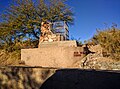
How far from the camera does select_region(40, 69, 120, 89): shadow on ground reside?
9.39 ft

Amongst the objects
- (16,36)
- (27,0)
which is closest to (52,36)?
(16,36)

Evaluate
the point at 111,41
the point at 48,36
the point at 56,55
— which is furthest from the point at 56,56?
the point at 111,41

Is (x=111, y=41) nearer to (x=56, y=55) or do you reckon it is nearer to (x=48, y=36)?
(x=56, y=55)

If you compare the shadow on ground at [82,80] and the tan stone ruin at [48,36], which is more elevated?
the tan stone ruin at [48,36]

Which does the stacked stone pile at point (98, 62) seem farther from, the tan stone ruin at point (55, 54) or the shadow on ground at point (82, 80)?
the shadow on ground at point (82, 80)

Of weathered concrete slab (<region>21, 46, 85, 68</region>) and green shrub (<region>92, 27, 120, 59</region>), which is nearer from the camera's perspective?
green shrub (<region>92, 27, 120, 59</region>)

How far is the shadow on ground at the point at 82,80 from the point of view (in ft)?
9.39

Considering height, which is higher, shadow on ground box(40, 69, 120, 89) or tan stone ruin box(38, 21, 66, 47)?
tan stone ruin box(38, 21, 66, 47)

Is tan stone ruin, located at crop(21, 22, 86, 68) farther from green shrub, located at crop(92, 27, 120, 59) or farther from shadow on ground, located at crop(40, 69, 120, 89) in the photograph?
shadow on ground, located at crop(40, 69, 120, 89)

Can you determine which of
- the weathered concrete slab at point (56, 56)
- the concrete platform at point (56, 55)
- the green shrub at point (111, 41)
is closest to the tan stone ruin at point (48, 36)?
the concrete platform at point (56, 55)

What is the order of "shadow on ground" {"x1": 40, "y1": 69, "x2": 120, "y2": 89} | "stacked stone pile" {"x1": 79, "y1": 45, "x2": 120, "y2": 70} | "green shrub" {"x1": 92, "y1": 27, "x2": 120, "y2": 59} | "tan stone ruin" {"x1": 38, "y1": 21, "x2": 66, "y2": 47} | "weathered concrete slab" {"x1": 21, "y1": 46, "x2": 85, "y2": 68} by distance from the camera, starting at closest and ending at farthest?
"shadow on ground" {"x1": 40, "y1": 69, "x2": 120, "y2": 89}
"stacked stone pile" {"x1": 79, "y1": 45, "x2": 120, "y2": 70}
"green shrub" {"x1": 92, "y1": 27, "x2": 120, "y2": 59}
"weathered concrete slab" {"x1": 21, "y1": 46, "x2": 85, "y2": 68}
"tan stone ruin" {"x1": 38, "y1": 21, "x2": 66, "y2": 47}

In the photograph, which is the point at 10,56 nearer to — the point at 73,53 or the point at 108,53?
the point at 73,53

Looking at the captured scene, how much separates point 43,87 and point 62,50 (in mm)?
8182

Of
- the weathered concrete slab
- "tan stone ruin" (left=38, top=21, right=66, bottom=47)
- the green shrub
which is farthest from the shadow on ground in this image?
"tan stone ruin" (left=38, top=21, right=66, bottom=47)
